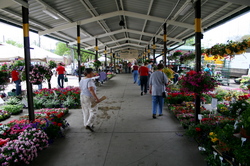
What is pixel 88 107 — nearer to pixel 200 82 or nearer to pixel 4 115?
pixel 200 82

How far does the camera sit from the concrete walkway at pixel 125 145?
10.7ft

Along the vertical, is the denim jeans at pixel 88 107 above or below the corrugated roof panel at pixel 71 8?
below

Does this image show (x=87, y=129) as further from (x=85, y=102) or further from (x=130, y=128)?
(x=130, y=128)

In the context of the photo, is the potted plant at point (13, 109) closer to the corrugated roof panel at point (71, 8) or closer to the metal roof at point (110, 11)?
the metal roof at point (110, 11)

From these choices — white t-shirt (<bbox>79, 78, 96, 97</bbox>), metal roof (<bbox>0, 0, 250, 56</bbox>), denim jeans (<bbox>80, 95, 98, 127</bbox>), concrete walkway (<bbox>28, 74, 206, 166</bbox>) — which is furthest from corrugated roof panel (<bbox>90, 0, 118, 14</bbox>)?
concrete walkway (<bbox>28, 74, 206, 166</bbox>)

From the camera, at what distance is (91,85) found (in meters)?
4.58

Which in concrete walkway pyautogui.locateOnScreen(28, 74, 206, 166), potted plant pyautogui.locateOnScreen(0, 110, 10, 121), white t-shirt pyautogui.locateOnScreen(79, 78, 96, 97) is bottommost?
concrete walkway pyautogui.locateOnScreen(28, 74, 206, 166)

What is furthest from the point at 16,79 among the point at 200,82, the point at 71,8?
the point at 200,82

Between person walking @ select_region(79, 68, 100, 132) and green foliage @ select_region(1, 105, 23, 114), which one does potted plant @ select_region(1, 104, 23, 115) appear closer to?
green foliage @ select_region(1, 105, 23, 114)

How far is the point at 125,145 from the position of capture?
12.7ft

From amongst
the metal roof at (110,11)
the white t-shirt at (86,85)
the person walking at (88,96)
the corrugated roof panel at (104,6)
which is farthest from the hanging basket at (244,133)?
the corrugated roof panel at (104,6)

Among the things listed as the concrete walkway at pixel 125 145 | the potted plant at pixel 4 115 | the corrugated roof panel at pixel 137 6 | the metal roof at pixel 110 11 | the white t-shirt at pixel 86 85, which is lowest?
the concrete walkway at pixel 125 145

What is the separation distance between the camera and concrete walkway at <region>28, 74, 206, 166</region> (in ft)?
10.7

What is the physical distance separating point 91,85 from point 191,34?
1121 cm
